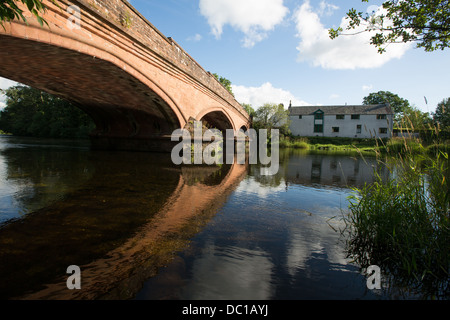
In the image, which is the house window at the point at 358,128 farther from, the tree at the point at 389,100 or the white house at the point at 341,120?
the tree at the point at 389,100

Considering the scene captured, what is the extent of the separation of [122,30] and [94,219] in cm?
598

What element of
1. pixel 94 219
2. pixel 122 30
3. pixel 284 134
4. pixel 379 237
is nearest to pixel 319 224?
pixel 379 237

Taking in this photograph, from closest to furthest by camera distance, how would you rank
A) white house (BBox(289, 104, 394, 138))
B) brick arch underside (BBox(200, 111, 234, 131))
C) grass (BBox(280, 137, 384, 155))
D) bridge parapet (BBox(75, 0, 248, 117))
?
bridge parapet (BBox(75, 0, 248, 117)), brick arch underside (BBox(200, 111, 234, 131)), grass (BBox(280, 137, 384, 155)), white house (BBox(289, 104, 394, 138))

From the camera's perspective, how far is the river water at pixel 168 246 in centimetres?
197

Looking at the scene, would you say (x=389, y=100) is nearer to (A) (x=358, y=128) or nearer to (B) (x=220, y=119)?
(A) (x=358, y=128)

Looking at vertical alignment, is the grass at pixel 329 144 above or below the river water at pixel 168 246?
above

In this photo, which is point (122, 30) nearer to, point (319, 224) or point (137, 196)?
point (137, 196)

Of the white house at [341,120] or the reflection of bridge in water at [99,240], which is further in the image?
the white house at [341,120]

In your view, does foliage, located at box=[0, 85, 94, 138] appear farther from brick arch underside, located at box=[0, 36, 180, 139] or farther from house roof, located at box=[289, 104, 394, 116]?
house roof, located at box=[289, 104, 394, 116]

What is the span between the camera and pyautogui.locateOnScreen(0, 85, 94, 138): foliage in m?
33.4

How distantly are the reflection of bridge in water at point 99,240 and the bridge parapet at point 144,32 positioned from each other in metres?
4.92

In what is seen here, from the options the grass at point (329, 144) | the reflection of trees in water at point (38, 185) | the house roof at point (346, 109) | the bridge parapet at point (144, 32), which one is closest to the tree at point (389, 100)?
the house roof at point (346, 109)

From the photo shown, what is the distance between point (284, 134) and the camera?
36.3 meters

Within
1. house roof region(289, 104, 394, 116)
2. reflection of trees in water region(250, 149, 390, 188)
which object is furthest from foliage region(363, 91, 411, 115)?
reflection of trees in water region(250, 149, 390, 188)
